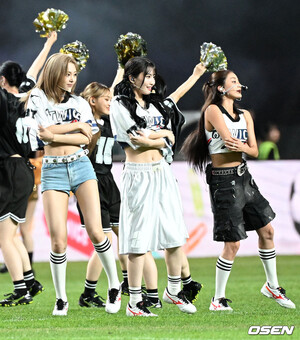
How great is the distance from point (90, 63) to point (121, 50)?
9286mm

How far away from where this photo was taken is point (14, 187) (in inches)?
275

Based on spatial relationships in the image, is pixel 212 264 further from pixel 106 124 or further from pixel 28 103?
pixel 28 103

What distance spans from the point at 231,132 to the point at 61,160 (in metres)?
1.28

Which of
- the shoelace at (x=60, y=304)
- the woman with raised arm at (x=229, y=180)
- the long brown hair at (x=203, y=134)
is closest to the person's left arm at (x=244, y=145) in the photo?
the woman with raised arm at (x=229, y=180)

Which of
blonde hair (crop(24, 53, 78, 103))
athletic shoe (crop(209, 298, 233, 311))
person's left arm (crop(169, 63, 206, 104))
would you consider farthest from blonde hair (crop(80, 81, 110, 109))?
athletic shoe (crop(209, 298, 233, 311))

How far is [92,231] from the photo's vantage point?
19.3 ft

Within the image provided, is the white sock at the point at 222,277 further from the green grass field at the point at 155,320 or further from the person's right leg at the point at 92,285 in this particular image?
the person's right leg at the point at 92,285

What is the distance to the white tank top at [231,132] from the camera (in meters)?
6.31

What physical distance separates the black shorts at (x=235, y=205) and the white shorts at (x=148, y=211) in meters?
0.43

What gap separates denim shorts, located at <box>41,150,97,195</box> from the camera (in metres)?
5.79

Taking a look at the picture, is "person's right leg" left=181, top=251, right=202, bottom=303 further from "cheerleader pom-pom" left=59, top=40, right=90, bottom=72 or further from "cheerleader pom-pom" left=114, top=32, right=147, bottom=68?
"cheerleader pom-pom" left=59, top=40, right=90, bottom=72

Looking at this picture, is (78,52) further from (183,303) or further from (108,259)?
(183,303)

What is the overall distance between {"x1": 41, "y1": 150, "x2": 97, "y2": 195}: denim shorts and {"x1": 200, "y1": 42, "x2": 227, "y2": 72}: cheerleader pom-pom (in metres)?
1.35

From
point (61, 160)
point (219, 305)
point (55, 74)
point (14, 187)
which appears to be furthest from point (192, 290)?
point (55, 74)
